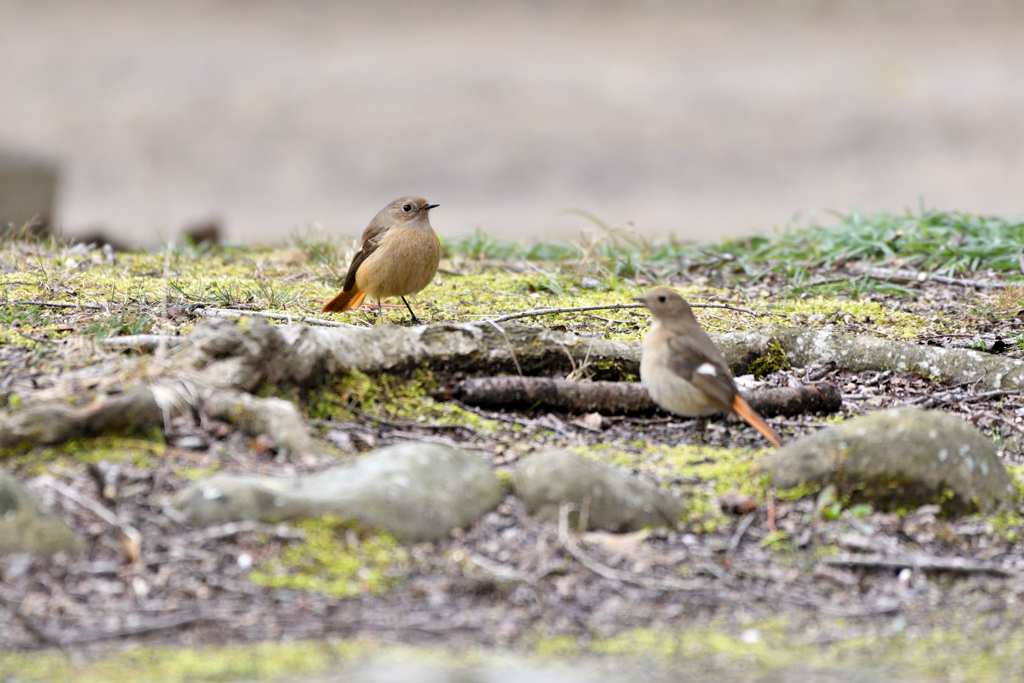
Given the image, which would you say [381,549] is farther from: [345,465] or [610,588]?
[610,588]

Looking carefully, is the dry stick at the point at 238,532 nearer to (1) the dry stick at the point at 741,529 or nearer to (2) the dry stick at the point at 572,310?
(1) the dry stick at the point at 741,529

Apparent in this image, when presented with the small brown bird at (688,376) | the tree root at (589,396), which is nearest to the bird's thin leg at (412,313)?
the tree root at (589,396)

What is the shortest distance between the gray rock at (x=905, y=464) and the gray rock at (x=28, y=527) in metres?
2.60

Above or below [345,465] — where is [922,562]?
below

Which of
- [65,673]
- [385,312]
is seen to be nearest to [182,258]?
[385,312]

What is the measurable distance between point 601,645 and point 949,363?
3.33 metres

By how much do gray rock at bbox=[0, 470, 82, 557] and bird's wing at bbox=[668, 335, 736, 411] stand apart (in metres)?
2.53

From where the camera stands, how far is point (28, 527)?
9.70 ft

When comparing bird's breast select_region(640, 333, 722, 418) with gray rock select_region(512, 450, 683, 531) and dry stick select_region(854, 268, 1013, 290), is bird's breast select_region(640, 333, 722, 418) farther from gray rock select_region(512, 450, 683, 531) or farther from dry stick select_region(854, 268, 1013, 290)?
dry stick select_region(854, 268, 1013, 290)

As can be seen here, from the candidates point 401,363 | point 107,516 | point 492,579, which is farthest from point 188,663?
point 401,363

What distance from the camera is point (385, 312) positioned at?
21.1ft

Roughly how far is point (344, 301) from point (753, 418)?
3142 millimetres

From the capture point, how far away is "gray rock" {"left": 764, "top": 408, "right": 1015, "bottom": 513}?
3598 mm

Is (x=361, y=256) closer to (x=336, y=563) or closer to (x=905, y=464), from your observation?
(x=336, y=563)
